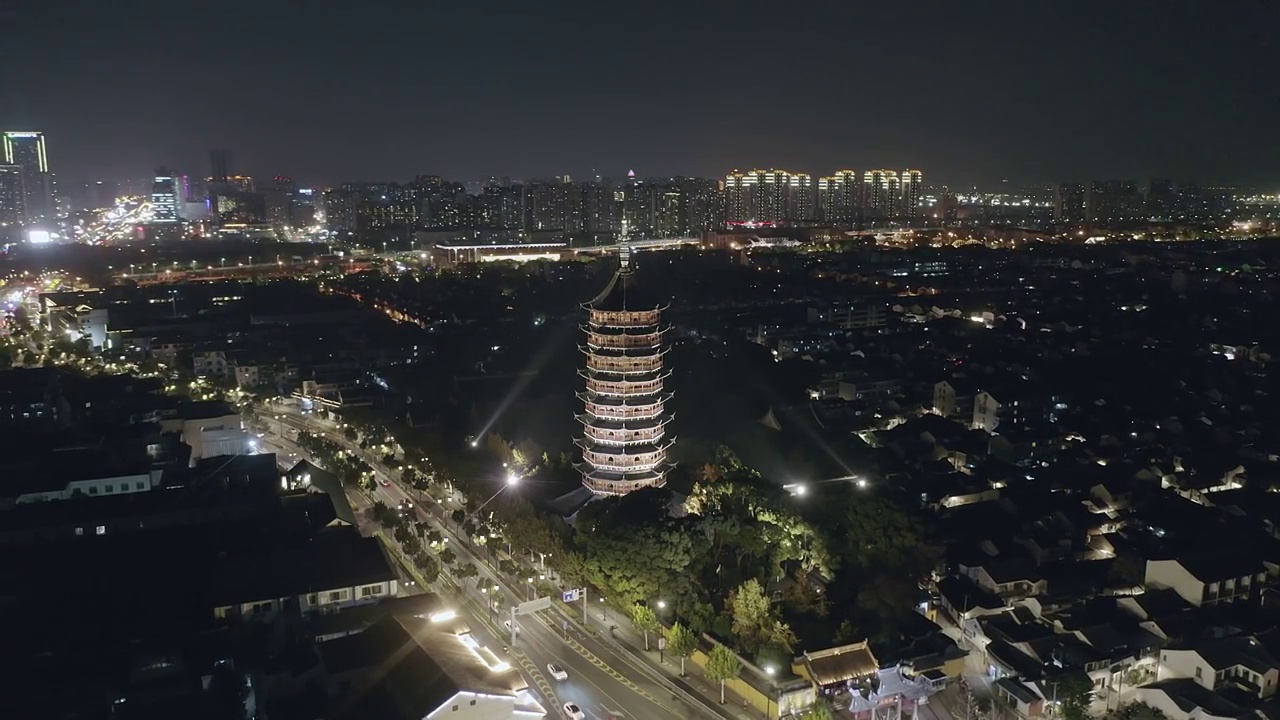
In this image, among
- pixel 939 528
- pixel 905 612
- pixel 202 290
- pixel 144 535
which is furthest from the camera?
pixel 202 290

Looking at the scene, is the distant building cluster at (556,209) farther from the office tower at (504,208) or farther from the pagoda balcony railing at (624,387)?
the pagoda balcony railing at (624,387)

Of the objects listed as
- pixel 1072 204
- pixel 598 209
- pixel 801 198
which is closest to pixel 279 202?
pixel 598 209

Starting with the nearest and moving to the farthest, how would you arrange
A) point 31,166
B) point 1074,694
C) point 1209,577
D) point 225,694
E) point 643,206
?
point 225,694 < point 1074,694 < point 1209,577 < point 31,166 < point 643,206

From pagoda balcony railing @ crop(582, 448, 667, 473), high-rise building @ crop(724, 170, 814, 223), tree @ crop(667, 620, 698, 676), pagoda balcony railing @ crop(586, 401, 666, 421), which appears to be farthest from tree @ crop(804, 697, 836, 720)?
high-rise building @ crop(724, 170, 814, 223)

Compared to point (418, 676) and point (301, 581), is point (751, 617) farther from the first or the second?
point (301, 581)

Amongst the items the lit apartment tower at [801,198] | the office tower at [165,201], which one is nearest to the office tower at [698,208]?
the lit apartment tower at [801,198]

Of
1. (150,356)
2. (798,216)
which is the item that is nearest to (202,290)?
(150,356)

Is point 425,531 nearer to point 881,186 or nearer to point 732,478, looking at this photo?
point 732,478

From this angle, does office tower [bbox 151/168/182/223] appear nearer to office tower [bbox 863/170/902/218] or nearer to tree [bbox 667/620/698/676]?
office tower [bbox 863/170/902/218]
